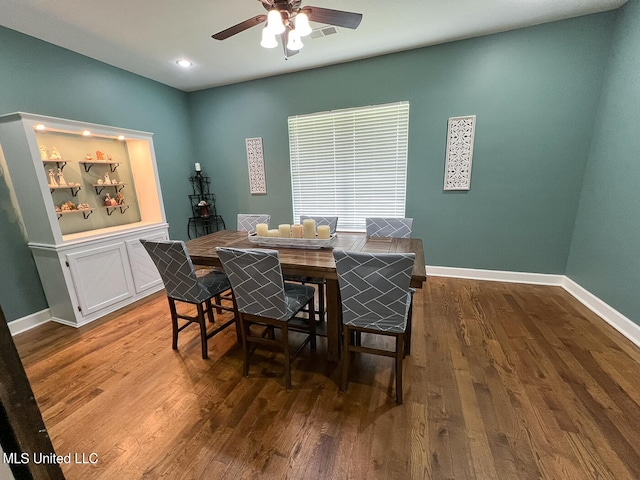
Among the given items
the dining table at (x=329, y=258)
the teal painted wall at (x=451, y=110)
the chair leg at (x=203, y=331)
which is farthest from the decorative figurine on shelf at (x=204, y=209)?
the chair leg at (x=203, y=331)

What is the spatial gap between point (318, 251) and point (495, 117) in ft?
8.79

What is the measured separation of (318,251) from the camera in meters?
2.01

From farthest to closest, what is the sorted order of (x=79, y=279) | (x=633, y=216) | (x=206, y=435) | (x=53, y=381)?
1. (x=79, y=279)
2. (x=633, y=216)
3. (x=53, y=381)
4. (x=206, y=435)

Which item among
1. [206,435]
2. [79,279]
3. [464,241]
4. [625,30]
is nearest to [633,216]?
[464,241]

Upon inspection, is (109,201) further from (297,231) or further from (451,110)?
(451,110)

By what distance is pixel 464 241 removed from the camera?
3.35 meters

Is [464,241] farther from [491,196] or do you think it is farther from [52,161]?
[52,161]

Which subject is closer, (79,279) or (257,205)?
(79,279)

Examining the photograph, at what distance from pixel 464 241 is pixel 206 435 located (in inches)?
130

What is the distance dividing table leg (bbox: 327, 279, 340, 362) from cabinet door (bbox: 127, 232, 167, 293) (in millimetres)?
2557

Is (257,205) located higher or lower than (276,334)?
higher

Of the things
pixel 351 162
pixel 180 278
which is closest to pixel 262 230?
pixel 180 278

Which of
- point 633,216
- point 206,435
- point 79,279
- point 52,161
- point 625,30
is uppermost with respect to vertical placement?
point 625,30

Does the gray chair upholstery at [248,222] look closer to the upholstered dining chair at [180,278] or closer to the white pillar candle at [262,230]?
the white pillar candle at [262,230]
